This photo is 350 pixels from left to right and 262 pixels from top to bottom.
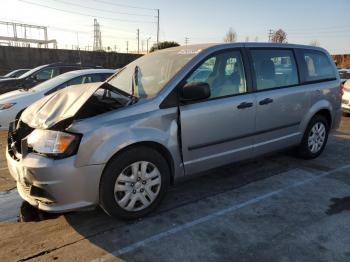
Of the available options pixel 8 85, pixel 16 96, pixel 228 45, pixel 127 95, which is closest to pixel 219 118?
pixel 228 45

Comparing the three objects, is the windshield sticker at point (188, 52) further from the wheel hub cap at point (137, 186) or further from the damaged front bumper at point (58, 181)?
the damaged front bumper at point (58, 181)

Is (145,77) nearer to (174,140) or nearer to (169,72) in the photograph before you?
(169,72)

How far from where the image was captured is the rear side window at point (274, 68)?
15.4 ft

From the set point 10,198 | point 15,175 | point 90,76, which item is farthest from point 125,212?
point 90,76

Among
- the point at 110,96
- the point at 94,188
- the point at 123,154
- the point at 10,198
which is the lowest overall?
the point at 10,198

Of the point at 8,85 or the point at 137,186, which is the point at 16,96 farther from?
the point at 137,186

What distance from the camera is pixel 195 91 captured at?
3852 millimetres

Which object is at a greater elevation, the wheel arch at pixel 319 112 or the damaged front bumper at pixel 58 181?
the wheel arch at pixel 319 112

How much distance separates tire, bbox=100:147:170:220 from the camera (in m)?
3.50

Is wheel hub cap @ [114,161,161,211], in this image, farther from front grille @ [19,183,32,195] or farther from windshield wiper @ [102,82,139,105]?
front grille @ [19,183,32,195]

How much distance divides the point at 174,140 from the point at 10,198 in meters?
2.16

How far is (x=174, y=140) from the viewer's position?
153 inches

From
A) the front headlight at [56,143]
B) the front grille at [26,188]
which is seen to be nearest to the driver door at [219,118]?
the front headlight at [56,143]

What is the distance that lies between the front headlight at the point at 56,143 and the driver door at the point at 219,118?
1171mm
